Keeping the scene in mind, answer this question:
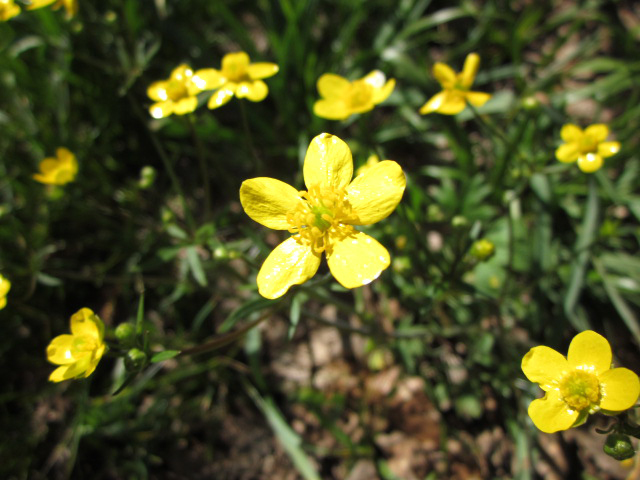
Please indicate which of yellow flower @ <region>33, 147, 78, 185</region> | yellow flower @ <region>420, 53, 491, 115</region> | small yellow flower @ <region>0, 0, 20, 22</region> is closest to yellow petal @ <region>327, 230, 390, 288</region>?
yellow flower @ <region>420, 53, 491, 115</region>

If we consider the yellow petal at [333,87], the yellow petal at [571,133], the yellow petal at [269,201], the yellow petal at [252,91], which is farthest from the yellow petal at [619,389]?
the yellow petal at [252,91]

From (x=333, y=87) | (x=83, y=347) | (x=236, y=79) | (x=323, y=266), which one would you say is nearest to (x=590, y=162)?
(x=333, y=87)

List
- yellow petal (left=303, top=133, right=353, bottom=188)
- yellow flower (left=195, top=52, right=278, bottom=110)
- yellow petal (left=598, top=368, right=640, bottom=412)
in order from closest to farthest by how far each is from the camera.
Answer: yellow petal (left=598, top=368, right=640, bottom=412), yellow petal (left=303, top=133, right=353, bottom=188), yellow flower (left=195, top=52, right=278, bottom=110)

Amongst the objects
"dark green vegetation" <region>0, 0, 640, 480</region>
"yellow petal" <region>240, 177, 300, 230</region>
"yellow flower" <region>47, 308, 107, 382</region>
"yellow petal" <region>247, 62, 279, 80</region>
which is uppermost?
"yellow petal" <region>247, 62, 279, 80</region>

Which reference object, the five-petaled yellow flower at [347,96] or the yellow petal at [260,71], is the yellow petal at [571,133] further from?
the yellow petal at [260,71]

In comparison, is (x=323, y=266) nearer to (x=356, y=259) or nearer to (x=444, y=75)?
(x=356, y=259)

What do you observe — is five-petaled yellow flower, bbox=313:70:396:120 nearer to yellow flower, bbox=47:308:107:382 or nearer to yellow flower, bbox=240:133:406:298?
yellow flower, bbox=240:133:406:298

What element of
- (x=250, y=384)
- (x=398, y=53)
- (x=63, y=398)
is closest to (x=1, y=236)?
(x=63, y=398)
